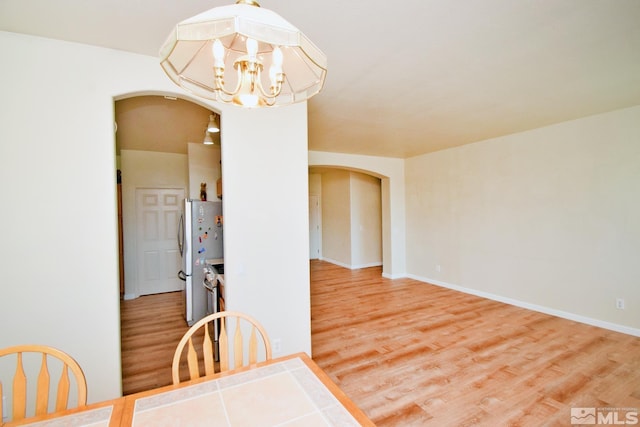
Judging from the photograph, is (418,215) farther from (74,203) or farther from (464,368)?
(74,203)

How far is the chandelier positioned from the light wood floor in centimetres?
224

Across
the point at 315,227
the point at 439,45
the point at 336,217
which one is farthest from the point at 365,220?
the point at 439,45

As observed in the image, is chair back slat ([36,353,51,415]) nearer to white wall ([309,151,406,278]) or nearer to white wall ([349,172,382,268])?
white wall ([309,151,406,278])

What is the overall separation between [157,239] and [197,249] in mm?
2191

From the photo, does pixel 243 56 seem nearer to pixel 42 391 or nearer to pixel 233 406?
pixel 233 406

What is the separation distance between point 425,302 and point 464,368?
1.94 meters

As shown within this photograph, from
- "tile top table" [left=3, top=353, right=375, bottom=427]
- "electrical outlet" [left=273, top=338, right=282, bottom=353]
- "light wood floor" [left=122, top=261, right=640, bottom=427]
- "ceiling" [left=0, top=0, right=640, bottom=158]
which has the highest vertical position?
"ceiling" [left=0, top=0, right=640, bottom=158]

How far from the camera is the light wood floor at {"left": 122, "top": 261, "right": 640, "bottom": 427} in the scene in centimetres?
210

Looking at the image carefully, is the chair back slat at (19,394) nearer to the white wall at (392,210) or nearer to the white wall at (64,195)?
the white wall at (64,195)

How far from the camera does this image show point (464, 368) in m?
2.60

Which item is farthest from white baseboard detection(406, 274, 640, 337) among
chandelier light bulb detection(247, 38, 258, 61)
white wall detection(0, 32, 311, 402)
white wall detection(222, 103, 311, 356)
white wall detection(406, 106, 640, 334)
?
white wall detection(0, 32, 311, 402)

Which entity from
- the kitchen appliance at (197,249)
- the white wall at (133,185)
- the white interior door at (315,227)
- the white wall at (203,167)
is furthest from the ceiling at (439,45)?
the white interior door at (315,227)

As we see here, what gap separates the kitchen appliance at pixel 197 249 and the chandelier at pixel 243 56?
2501 millimetres

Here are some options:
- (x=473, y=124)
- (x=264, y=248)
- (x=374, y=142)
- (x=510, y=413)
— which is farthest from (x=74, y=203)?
(x=473, y=124)
